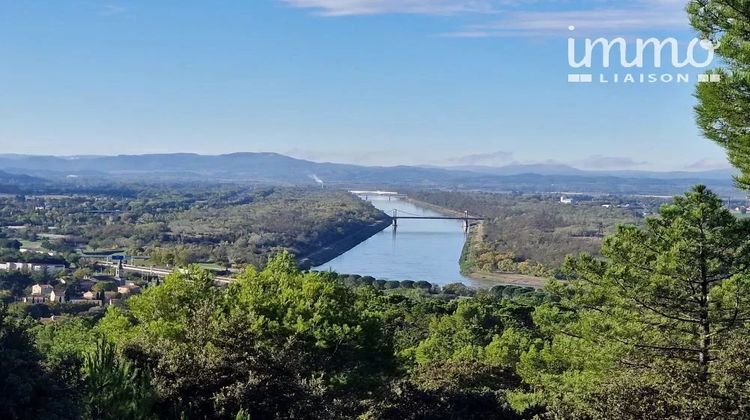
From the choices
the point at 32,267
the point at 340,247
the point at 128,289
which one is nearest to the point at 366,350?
the point at 128,289

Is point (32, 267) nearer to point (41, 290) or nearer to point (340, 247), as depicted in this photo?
point (41, 290)

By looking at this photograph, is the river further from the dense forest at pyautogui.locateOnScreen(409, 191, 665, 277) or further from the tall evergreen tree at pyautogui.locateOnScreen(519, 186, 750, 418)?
A: the tall evergreen tree at pyautogui.locateOnScreen(519, 186, 750, 418)

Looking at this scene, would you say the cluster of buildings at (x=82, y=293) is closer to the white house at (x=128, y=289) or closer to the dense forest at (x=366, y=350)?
the white house at (x=128, y=289)

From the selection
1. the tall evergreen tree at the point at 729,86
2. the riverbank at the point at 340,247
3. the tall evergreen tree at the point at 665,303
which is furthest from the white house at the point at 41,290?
the tall evergreen tree at the point at 729,86

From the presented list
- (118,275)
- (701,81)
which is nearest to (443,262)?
(118,275)

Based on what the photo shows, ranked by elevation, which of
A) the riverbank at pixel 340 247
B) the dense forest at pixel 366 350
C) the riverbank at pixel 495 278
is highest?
the dense forest at pixel 366 350
